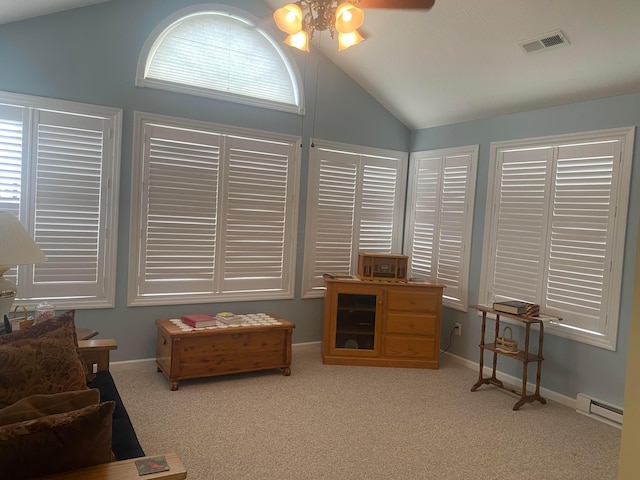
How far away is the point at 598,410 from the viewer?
3.61 meters

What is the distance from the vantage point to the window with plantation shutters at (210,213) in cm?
415

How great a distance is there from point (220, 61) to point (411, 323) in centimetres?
303

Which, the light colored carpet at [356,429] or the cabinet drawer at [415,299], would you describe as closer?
the light colored carpet at [356,429]

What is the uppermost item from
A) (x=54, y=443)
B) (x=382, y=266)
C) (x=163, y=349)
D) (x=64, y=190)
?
(x=64, y=190)

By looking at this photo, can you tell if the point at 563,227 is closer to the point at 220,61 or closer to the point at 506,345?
the point at 506,345

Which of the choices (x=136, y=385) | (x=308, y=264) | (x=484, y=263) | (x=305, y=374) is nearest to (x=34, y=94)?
(x=136, y=385)

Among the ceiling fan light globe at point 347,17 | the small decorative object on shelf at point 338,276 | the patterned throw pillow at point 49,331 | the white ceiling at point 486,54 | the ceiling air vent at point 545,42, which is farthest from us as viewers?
the small decorative object on shelf at point 338,276

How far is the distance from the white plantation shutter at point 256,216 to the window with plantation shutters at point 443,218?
4.83 ft

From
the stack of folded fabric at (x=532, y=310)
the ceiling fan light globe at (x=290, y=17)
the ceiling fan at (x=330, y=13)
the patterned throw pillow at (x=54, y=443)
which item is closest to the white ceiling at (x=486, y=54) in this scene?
the ceiling fan at (x=330, y=13)

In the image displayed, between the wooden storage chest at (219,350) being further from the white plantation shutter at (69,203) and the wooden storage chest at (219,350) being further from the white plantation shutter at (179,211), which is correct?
the white plantation shutter at (69,203)

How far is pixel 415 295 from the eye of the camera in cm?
464

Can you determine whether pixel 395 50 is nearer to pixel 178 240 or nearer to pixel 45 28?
pixel 178 240

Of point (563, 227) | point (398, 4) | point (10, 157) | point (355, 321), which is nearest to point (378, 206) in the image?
point (355, 321)

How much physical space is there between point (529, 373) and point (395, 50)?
10.1 feet
